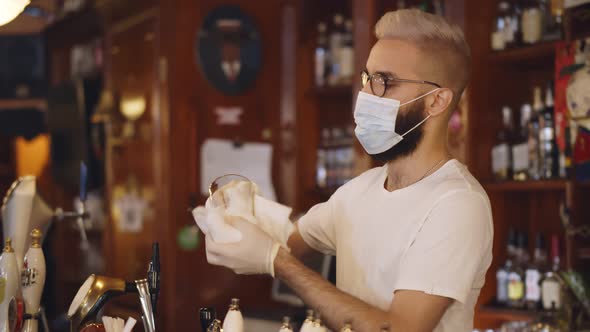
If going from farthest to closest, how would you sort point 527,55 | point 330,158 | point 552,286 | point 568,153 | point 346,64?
point 330,158 → point 346,64 → point 527,55 → point 552,286 → point 568,153

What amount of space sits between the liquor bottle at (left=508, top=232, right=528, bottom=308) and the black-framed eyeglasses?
1708 millimetres

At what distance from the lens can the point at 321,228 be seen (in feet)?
6.78

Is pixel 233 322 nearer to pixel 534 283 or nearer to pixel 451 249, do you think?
pixel 451 249

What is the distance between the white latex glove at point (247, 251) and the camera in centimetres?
165

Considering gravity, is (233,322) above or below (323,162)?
below

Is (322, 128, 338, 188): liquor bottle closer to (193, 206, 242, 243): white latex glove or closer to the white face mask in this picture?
the white face mask

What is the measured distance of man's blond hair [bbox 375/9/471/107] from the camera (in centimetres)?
180

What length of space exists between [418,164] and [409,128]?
9 cm

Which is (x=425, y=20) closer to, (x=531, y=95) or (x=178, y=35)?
(x=531, y=95)

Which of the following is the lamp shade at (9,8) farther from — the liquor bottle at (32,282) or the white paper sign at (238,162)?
the white paper sign at (238,162)

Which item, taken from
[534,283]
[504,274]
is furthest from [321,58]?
[534,283]

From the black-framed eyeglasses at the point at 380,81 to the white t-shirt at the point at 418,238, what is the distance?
22cm

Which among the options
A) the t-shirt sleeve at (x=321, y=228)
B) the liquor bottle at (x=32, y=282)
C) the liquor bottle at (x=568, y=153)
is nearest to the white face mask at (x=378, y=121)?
the t-shirt sleeve at (x=321, y=228)

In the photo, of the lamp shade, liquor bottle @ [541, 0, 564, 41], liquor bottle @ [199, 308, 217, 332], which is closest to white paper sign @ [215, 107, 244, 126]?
liquor bottle @ [541, 0, 564, 41]
